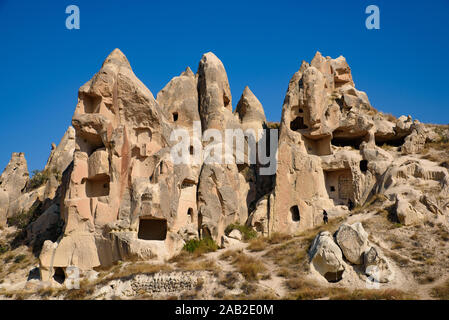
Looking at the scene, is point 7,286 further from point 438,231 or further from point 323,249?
point 438,231

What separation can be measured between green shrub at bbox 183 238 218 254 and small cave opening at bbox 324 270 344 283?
6957 mm

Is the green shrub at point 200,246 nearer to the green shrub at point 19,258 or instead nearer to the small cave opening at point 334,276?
the small cave opening at point 334,276

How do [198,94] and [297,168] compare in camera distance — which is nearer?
[297,168]

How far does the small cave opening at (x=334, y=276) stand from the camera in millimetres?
17234

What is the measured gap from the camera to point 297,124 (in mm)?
29703

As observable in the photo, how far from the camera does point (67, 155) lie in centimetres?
3619

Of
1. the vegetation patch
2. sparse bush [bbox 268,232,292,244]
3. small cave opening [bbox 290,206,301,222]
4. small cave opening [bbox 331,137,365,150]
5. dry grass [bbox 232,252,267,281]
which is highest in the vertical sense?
small cave opening [bbox 331,137,365,150]

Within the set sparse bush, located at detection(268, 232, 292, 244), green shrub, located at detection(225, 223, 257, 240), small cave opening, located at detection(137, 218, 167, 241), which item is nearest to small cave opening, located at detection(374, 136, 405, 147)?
sparse bush, located at detection(268, 232, 292, 244)

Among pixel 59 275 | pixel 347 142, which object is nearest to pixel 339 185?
pixel 347 142

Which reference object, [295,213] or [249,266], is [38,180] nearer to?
[295,213]

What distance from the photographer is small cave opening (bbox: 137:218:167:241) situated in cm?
2444

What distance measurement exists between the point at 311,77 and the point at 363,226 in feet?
35.6

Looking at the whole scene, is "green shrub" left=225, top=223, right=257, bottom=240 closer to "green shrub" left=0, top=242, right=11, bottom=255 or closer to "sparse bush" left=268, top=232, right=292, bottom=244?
"sparse bush" left=268, top=232, right=292, bottom=244

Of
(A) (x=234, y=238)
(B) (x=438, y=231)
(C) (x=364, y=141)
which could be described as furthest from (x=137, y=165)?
(B) (x=438, y=231)
